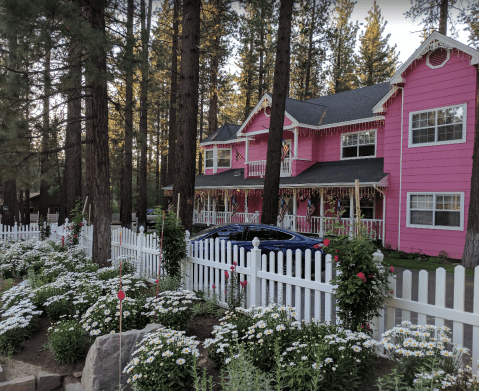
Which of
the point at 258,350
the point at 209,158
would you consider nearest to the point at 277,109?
the point at 258,350

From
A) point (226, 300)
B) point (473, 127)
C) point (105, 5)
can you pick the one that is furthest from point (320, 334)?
point (473, 127)

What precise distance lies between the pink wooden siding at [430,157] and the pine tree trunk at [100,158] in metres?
11.2

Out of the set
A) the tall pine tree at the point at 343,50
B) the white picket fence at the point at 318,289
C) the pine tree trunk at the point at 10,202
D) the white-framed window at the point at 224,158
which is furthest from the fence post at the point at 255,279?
the tall pine tree at the point at 343,50

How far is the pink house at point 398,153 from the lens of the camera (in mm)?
12945

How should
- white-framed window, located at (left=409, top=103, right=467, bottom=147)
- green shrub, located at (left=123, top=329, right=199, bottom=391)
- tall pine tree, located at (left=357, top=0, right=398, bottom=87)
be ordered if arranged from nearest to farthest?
green shrub, located at (left=123, top=329, right=199, bottom=391), white-framed window, located at (left=409, top=103, right=467, bottom=147), tall pine tree, located at (left=357, top=0, right=398, bottom=87)

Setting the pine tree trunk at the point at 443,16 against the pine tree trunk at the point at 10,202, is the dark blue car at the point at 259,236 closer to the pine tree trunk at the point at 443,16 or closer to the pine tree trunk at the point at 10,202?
the pine tree trunk at the point at 443,16

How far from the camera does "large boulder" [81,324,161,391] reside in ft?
12.7

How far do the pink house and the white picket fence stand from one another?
4792 millimetres

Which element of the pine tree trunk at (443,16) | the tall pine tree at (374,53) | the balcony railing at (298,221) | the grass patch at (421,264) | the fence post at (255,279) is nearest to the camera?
the fence post at (255,279)

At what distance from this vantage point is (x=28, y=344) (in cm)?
516

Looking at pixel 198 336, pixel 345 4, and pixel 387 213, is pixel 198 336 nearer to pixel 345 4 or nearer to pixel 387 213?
pixel 387 213

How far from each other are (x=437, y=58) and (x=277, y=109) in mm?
7149

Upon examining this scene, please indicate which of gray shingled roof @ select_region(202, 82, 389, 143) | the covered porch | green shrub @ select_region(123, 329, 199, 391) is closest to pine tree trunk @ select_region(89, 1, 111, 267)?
green shrub @ select_region(123, 329, 199, 391)

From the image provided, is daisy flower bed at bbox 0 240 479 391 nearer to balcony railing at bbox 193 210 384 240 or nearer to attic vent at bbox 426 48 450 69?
balcony railing at bbox 193 210 384 240
